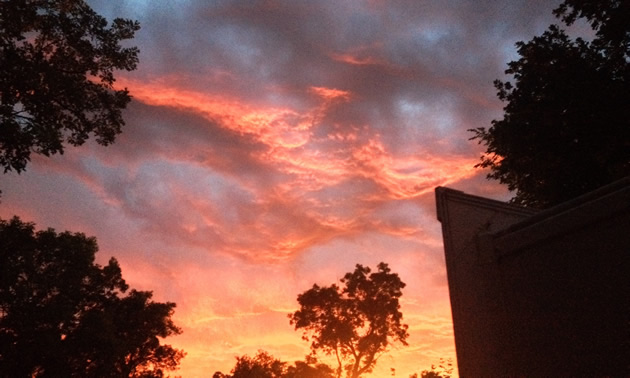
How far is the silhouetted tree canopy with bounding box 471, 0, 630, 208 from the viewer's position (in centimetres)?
1980

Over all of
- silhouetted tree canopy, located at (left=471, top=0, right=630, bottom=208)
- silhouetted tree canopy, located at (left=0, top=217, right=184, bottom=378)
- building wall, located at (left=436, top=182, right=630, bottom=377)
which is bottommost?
building wall, located at (left=436, top=182, right=630, bottom=377)

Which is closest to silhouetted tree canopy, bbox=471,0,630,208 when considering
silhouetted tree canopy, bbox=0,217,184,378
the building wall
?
the building wall

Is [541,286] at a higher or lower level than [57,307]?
lower

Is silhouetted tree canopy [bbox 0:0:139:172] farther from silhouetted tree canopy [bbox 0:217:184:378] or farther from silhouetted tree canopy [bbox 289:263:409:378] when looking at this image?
silhouetted tree canopy [bbox 289:263:409:378]

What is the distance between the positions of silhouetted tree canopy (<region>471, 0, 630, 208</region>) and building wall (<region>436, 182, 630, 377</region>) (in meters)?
11.2

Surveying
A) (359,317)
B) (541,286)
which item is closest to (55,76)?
(541,286)

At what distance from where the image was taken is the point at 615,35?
19.4 metres

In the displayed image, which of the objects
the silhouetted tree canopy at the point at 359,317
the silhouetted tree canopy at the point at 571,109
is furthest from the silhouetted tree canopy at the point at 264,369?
the silhouetted tree canopy at the point at 571,109

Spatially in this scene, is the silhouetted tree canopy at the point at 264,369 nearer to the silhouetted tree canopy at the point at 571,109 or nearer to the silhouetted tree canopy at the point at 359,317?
the silhouetted tree canopy at the point at 359,317

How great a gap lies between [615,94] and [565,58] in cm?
255

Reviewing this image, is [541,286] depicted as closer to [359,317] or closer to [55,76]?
[55,76]

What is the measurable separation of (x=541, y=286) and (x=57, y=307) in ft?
86.7

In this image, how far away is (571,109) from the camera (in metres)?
20.5

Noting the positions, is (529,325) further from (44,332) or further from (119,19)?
(44,332)
